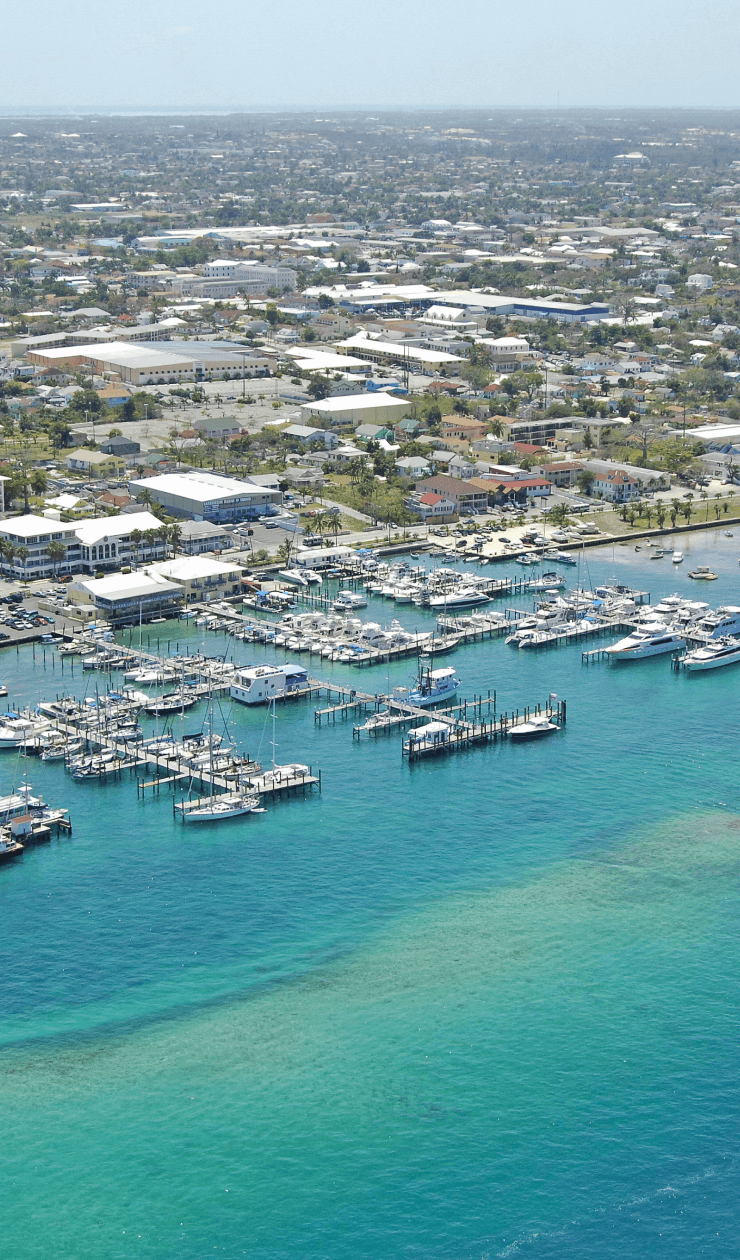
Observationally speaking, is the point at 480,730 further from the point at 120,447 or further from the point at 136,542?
the point at 120,447

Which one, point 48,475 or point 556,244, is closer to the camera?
point 48,475

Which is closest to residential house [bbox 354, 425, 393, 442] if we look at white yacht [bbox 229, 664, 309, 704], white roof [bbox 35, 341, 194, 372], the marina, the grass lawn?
the grass lawn

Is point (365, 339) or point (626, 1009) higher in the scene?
point (365, 339)

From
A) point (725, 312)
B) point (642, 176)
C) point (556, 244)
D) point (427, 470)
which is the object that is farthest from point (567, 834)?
point (642, 176)

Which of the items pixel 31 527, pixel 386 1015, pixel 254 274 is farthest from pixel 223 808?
pixel 254 274

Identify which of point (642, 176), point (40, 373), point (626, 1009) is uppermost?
point (642, 176)

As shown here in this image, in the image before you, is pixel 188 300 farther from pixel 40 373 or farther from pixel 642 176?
pixel 642 176

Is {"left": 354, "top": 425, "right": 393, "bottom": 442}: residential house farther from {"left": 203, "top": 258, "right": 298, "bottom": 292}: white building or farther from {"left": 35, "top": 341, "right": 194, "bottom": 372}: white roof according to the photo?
{"left": 203, "top": 258, "right": 298, "bottom": 292}: white building
